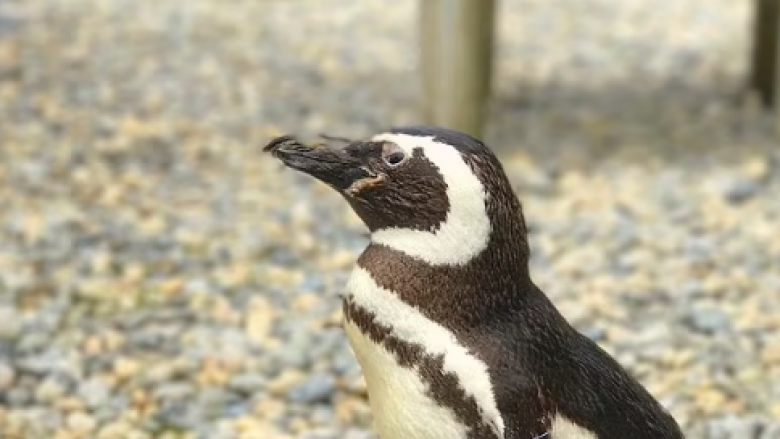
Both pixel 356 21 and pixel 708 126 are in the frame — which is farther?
pixel 356 21

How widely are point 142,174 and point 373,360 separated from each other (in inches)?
67.9

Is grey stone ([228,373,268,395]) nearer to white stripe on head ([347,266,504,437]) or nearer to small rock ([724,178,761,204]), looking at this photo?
white stripe on head ([347,266,504,437])

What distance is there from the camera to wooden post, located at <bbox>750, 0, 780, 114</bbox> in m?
3.14

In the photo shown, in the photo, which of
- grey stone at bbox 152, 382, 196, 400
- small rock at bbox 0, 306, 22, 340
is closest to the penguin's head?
grey stone at bbox 152, 382, 196, 400

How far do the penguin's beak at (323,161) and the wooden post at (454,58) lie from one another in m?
1.48

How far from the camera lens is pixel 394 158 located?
910 mm

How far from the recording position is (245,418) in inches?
60.5

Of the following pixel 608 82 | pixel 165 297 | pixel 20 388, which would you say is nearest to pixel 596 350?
pixel 20 388

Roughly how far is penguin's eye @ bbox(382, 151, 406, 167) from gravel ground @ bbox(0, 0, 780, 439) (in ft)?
2.21

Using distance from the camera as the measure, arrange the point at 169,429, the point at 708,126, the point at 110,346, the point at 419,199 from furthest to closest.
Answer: the point at 708,126
the point at 110,346
the point at 169,429
the point at 419,199

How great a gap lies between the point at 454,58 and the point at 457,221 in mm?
1598

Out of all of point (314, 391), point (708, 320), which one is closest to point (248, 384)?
point (314, 391)

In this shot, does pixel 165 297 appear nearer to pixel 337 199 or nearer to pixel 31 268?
pixel 31 268

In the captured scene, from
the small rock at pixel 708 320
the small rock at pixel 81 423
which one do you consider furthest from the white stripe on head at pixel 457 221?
the small rock at pixel 708 320
